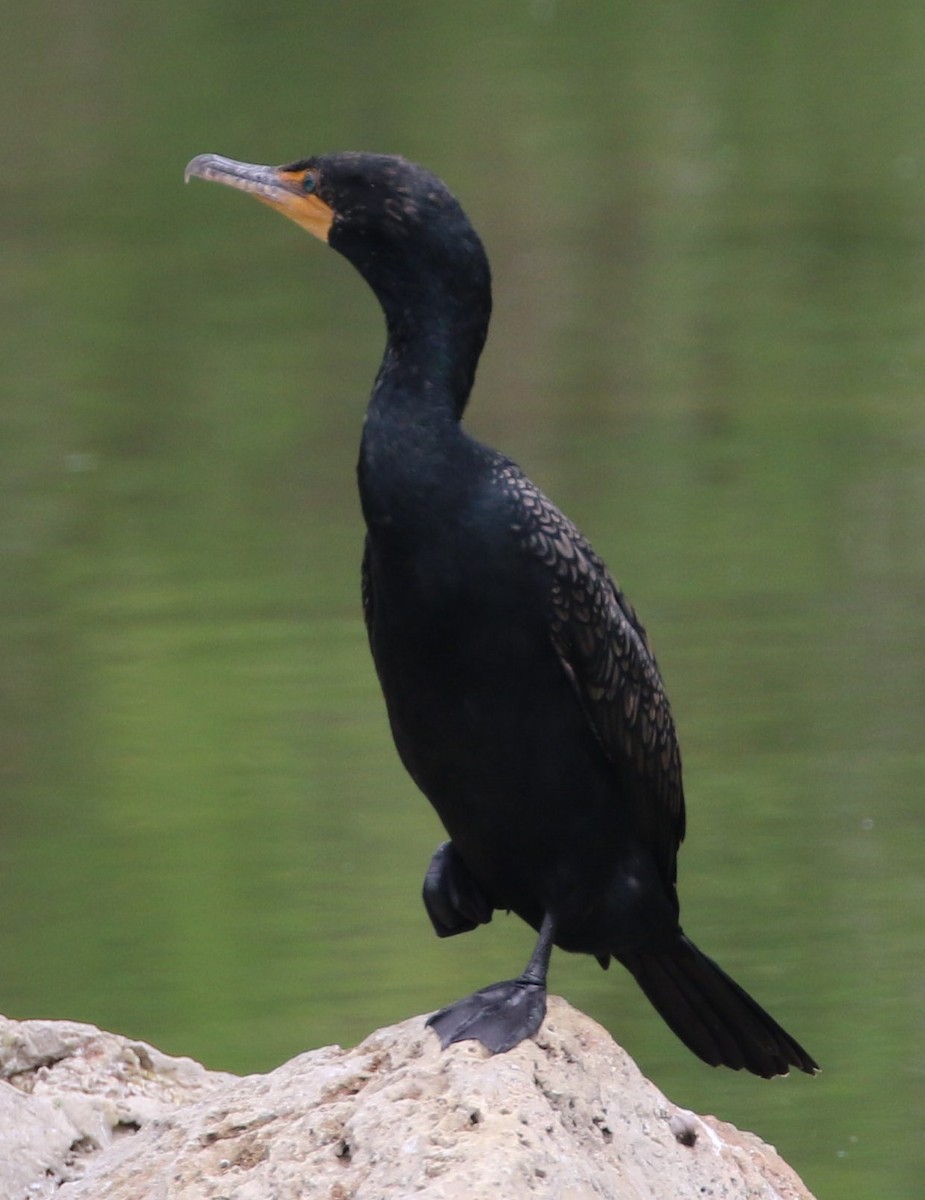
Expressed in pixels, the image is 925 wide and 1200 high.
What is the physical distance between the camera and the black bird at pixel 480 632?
3709mm

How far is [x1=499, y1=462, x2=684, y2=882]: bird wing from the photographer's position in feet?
12.5

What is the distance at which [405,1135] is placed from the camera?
11.3ft

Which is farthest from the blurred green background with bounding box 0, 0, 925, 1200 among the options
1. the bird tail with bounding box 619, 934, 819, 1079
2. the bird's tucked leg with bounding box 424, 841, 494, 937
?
the bird's tucked leg with bounding box 424, 841, 494, 937

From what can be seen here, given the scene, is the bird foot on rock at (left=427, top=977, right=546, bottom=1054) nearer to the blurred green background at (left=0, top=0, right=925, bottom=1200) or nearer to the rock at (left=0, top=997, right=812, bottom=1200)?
the rock at (left=0, top=997, right=812, bottom=1200)

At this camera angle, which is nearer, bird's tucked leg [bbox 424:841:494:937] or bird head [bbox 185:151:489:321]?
bird head [bbox 185:151:489:321]

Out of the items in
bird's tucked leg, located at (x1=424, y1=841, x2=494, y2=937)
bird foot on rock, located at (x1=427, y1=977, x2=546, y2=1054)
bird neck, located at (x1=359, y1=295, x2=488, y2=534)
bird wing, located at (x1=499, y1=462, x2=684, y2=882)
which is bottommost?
bird foot on rock, located at (x1=427, y1=977, x2=546, y2=1054)

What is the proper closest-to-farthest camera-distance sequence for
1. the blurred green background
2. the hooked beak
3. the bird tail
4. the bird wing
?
the bird wing, the hooked beak, the bird tail, the blurred green background

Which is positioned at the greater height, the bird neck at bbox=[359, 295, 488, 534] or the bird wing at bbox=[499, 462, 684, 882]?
the bird neck at bbox=[359, 295, 488, 534]

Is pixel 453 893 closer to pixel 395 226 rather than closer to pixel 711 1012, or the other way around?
pixel 711 1012

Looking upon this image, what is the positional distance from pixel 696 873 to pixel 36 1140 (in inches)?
116

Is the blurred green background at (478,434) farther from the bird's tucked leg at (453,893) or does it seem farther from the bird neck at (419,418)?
the bird neck at (419,418)

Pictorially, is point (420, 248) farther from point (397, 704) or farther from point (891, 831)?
point (891, 831)

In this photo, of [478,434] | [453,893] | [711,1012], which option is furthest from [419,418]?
[478,434]

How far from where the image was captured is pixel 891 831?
22.8 ft
